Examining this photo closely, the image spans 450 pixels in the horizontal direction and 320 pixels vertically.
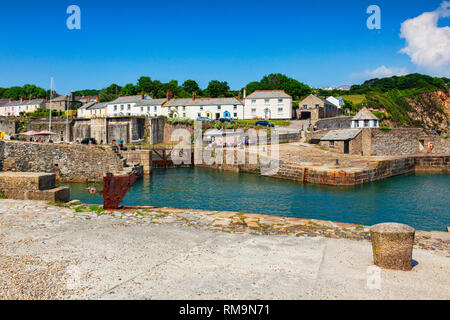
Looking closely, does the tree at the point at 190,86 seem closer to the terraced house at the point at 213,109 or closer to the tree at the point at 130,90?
the tree at the point at 130,90

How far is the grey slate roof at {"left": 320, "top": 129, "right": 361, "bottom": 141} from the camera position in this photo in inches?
1449

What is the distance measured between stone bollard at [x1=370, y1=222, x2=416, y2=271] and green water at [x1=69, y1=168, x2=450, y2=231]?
34.0 ft

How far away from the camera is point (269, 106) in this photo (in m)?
62.7

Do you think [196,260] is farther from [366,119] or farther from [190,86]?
[190,86]

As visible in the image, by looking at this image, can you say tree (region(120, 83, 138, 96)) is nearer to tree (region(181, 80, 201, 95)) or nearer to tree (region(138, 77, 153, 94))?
tree (region(138, 77, 153, 94))

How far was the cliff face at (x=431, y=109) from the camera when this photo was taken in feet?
214

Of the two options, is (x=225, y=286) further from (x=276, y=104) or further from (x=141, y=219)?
(x=276, y=104)

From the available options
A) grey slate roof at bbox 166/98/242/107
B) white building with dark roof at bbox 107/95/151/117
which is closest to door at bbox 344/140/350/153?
grey slate roof at bbox 166/98/242/107

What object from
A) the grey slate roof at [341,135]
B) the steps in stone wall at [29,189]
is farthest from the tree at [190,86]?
the steps in stone wall at [29,189]

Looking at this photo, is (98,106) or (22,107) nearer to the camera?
(98,106)

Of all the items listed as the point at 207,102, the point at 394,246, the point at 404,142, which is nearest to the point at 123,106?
the point at 207,102

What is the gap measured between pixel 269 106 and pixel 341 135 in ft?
85.8

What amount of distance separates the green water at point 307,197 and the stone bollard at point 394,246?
1037 cm

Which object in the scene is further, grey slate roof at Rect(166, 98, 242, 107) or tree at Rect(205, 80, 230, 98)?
tree at Rect(205, 80, 230, 98)
